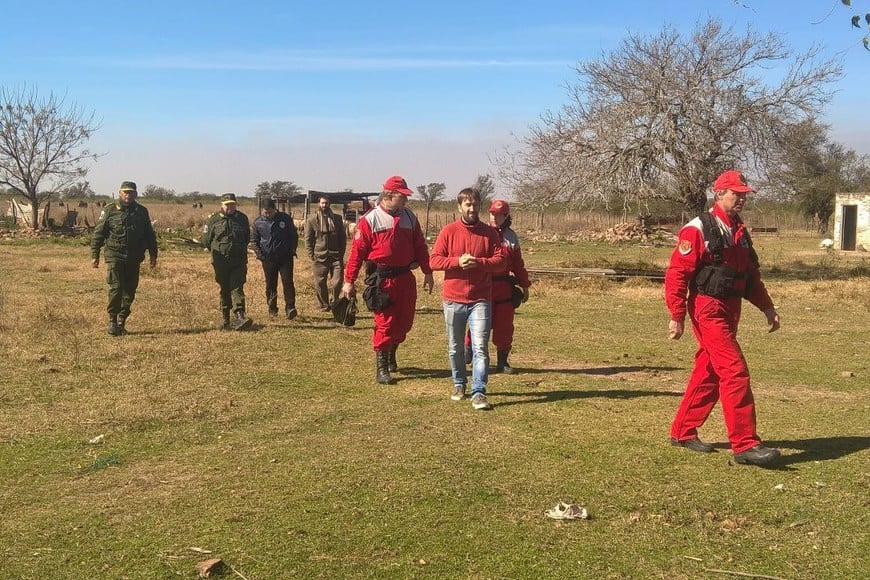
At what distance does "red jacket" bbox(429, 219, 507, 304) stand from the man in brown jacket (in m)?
5.51

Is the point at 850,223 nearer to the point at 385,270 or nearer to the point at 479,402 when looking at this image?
the point at 385,270

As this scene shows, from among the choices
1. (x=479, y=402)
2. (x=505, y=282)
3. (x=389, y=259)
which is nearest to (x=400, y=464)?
(x=479, y=402)

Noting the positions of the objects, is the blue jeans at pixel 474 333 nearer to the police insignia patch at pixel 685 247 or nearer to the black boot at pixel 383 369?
the black boot at pixel 383 369

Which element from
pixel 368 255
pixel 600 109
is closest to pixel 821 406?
pixel 368 255

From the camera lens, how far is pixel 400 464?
5.17 metres

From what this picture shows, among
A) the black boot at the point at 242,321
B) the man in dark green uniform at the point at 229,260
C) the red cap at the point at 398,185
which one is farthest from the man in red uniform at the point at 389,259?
the man in dark green uniform at the point at 229,260

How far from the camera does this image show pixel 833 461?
5.17 meters

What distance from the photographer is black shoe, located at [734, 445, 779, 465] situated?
16.2 ft

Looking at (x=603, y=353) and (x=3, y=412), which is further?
(x=603, y=353)

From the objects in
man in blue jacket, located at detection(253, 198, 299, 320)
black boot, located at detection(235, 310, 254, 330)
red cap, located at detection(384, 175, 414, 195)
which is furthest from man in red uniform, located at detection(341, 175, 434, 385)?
man in blue jacket, located at detection(253, 198, 299, 320)

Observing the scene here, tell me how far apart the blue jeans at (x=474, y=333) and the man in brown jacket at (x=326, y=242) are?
551cm

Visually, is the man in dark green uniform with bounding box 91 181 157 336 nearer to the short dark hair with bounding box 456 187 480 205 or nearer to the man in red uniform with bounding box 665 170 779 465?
the short dark hair with bounding box 456 187 480 205

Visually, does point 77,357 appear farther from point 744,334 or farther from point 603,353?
point 744,334

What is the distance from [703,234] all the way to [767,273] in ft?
61.7
